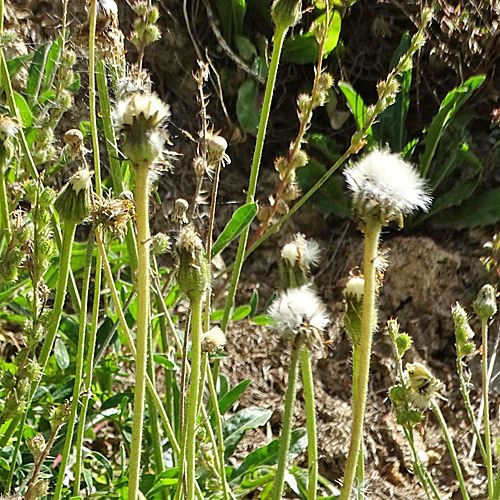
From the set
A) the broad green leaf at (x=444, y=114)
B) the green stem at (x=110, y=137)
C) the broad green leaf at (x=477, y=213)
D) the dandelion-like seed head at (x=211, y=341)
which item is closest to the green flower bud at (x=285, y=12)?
the green stem at (x=110, y=137)

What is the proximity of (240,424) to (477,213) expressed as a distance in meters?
1.43

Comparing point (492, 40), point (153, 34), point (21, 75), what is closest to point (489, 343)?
point (492, 40)

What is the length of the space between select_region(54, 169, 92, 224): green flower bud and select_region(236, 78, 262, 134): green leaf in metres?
2.04

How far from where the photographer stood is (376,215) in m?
0.70

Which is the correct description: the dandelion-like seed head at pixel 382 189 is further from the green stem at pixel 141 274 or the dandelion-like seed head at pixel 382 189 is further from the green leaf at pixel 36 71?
the green leaf at pixel 36 71

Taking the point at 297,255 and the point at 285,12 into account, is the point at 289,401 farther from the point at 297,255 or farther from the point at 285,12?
the point at 285,12

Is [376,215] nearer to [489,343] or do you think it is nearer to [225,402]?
[225,402]

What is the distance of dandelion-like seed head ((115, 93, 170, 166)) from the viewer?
0.69m

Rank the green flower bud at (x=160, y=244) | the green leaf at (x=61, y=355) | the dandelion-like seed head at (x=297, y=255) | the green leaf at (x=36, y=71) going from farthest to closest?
the green leaf at (x=36, y=71)
the green leaf at (x=61, y=355)
the green flower bud at (x=160, y=244)
the dandelion-like seed head at (x=297, y=255)

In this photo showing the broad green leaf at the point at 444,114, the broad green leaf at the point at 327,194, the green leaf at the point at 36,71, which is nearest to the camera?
the green leaf at the point at 36,71

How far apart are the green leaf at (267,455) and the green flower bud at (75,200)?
875 millimetres

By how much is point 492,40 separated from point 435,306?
1259mm

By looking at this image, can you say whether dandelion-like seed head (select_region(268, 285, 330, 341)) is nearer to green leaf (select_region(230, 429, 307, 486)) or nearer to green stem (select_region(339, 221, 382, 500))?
green stem (select_region(339, 221, 382, 500))

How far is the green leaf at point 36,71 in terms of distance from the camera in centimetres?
184
